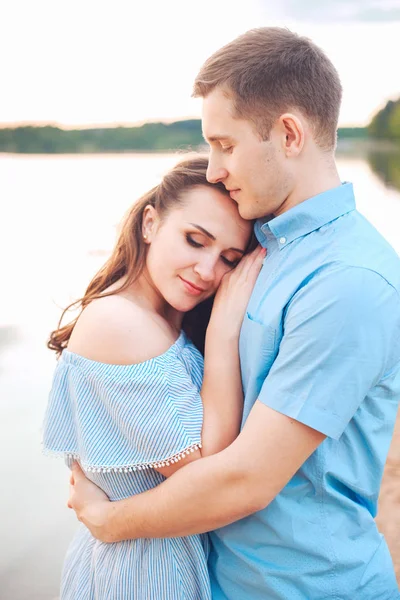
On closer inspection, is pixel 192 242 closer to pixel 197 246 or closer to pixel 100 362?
pixel 197 246

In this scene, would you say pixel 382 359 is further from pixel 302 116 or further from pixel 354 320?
pixel 302 116

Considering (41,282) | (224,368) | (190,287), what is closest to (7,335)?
(41,282)

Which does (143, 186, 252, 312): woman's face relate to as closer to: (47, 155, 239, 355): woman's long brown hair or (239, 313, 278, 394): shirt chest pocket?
(47, 155, 239, 355): woman's long brown hair

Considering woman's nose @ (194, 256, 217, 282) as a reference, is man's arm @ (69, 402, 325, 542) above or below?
below

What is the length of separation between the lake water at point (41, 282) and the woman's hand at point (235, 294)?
1.09ft

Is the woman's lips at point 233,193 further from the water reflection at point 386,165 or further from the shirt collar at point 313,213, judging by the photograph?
the water reflection at point 386,165

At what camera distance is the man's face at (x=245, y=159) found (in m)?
1.62

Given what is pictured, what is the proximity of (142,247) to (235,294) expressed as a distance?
362mm

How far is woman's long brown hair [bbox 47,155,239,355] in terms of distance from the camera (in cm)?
189

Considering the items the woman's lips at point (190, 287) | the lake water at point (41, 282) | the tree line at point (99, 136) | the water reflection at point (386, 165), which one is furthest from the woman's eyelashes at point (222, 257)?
the water reflection at point (386, 165)

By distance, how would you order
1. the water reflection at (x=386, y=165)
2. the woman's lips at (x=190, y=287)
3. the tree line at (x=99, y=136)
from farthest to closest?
the water reflection at (x=386, y=165), the tree line at (x=99, y=136), the woman's lips at (x=190, y=287)

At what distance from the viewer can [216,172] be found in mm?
1722

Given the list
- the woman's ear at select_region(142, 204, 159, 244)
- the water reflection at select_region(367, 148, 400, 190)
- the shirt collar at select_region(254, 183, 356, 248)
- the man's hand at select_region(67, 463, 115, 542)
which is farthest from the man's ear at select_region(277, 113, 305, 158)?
the water reflection at select_region(367, 148, 400, 190)

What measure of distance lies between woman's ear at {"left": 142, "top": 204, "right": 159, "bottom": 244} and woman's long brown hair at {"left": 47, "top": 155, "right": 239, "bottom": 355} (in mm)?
16
